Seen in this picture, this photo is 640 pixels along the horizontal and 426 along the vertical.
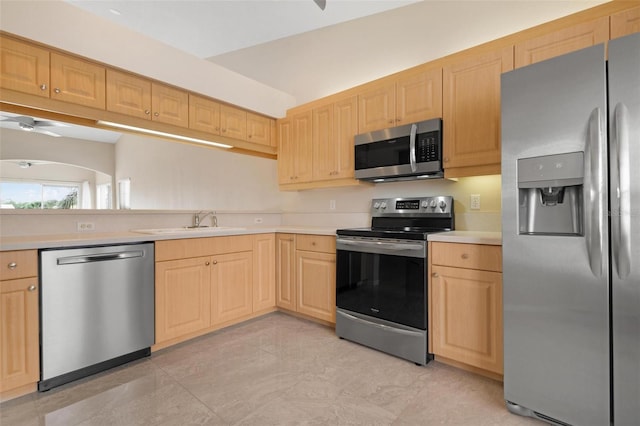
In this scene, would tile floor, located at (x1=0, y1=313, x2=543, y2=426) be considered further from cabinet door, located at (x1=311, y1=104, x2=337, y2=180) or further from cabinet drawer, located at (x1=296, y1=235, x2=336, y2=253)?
cabinet door, located at (x1=311, y1=104, x2=337, y2=180)

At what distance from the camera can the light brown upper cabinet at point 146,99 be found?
236 cm

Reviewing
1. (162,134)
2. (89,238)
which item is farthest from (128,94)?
(89,238)

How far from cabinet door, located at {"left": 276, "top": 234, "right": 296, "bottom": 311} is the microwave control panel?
4.76ft

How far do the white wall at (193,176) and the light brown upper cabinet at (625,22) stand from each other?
127 inches

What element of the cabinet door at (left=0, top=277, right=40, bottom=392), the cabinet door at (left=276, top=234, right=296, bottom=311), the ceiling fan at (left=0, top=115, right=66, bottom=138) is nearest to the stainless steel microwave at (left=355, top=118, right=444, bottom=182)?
the cabinet door at (left=276, top=234, right=296, bottom=311)

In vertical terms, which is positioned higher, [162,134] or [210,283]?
[162,134]

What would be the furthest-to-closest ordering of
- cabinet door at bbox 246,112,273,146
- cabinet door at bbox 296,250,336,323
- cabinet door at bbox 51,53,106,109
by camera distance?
cabinet door at bbox 246,112,273,146
cabinet door at bbox 296,250,336,323
cabinet door at bbox 51,53,106,109

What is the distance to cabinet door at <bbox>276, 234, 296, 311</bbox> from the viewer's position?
3.07m

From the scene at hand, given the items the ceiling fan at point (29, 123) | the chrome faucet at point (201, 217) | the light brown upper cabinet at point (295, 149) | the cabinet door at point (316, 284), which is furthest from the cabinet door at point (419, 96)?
the ceiling fan at point (29, 123)

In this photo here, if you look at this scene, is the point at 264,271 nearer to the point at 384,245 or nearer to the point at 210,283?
the point at 210,283

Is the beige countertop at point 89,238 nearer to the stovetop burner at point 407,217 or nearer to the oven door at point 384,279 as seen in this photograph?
the oven door at point 384,279

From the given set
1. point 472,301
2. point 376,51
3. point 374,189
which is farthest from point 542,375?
point 376,51

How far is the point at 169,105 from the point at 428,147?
229 centimetres

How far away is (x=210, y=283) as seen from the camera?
263cm
